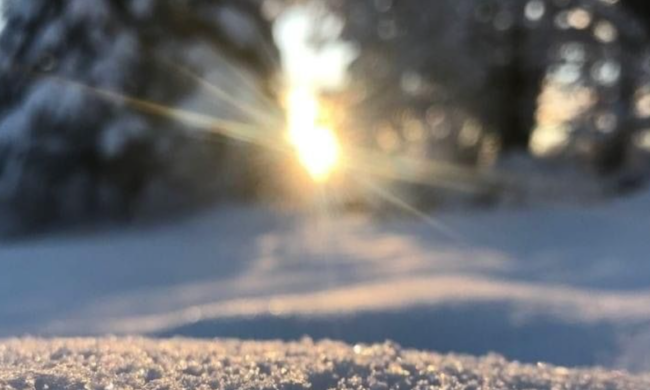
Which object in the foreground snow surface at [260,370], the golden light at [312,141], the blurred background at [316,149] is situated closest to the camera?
the foreground snow surface at [260,370]

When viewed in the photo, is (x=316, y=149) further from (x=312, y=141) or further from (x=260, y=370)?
(x=260, y=370)

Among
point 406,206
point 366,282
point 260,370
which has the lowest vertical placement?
point 260,370

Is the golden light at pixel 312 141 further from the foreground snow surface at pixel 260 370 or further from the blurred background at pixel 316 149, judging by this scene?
the foreground snow surface at pixel 260 370

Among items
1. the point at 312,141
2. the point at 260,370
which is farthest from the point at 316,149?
the point at 260,370

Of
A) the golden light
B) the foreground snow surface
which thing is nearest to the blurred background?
the golden light

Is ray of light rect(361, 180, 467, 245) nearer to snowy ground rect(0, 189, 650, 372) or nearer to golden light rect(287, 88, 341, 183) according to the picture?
snowy ground rect(0, 189, 650, 372)

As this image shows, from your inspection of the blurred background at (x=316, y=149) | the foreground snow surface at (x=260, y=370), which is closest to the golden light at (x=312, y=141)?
the blurred background at (x=316, y=149)
